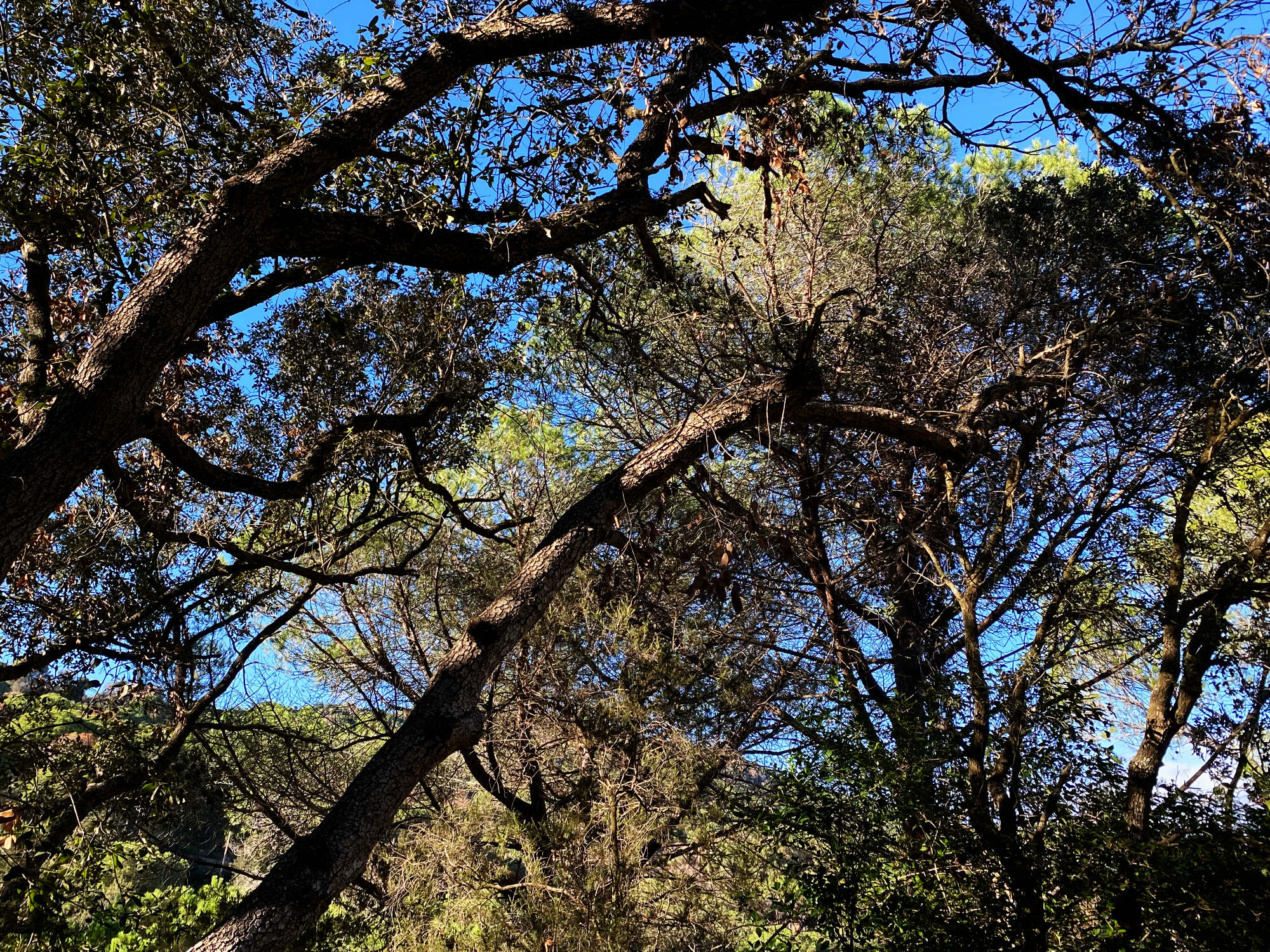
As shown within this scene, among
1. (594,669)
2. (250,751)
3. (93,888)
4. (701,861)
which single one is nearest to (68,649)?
(93,888)

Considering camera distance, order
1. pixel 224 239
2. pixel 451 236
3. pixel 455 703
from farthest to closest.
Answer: pixel 451 236 → pixel 455 703 → pixel 224 239

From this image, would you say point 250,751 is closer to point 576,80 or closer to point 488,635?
point 488,635

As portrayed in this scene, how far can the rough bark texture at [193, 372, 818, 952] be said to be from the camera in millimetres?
3029

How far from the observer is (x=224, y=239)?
3367mm

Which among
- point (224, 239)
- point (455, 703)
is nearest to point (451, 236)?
point (224, 239)

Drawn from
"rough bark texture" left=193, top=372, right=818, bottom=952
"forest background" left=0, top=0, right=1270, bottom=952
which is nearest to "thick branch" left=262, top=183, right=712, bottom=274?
"forest background" left=0, top=0, right=1270, bottom=952

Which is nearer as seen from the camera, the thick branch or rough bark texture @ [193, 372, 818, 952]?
rough bark texture @ [193, 372, 818, 952]

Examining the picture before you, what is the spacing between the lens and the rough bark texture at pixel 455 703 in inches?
119

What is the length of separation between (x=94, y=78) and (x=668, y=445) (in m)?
3.37

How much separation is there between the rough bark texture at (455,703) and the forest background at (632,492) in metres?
0.02

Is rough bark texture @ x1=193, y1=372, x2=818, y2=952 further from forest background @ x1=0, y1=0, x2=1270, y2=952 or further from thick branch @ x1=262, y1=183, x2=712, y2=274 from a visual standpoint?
thick branch @ x1=262, y1=183, x2=712, y2=274

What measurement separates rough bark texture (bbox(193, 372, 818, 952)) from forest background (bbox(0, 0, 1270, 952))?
2cm

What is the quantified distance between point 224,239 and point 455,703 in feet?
6.98

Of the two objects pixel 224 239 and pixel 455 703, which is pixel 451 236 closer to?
pixel 224 239
